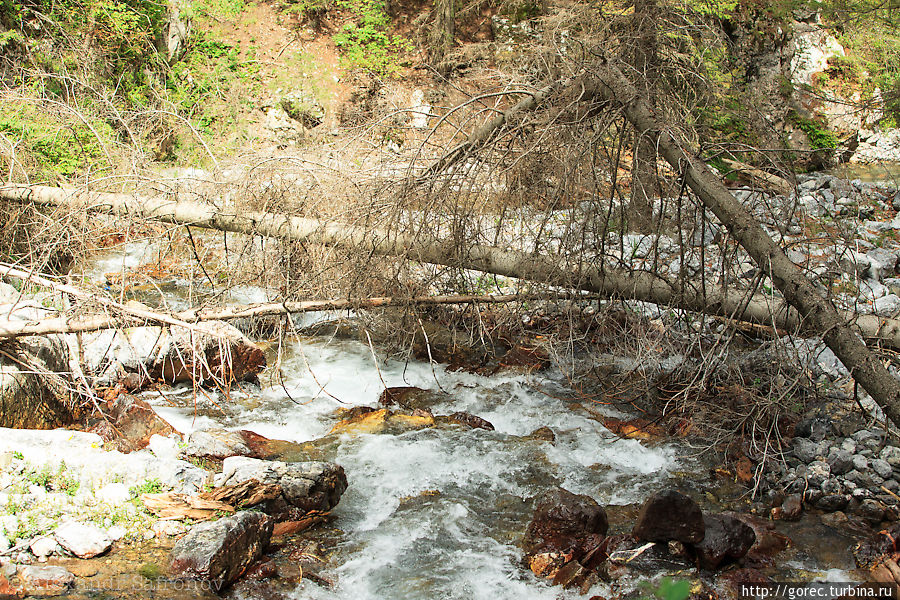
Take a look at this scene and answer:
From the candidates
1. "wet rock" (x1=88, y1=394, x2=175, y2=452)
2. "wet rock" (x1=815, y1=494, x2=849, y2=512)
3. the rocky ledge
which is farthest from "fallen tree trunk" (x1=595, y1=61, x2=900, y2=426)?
"wet rock" (x1=88, y1=394, x2=175, y2=452)

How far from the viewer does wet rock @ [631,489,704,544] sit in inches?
152

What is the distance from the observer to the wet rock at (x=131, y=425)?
4875 mm

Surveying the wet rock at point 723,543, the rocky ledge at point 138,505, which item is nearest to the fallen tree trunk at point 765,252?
the wet rock at point 723,543

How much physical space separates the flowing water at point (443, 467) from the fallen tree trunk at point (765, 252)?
1.04 meters

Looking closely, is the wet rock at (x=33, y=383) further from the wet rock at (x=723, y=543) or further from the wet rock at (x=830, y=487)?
the wet rock at (x=830, y=487)

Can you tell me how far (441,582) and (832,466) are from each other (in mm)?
2848

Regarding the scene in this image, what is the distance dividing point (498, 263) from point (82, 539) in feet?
10.5

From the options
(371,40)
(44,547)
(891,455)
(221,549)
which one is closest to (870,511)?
(891,455)

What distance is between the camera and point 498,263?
5250 mm

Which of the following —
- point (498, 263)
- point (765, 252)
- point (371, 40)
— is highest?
point (371, 40)

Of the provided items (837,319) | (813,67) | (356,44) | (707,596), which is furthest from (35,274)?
(813,67)

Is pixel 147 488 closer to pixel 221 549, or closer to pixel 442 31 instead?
pixel 221 549

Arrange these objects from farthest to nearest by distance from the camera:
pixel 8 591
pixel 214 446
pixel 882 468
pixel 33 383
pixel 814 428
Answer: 1. pixel 814 428
2. pixel 33 383
3. pixel 214 446
4. pixel 882 468
5. pixel 8 591

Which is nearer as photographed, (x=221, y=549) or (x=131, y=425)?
(x=221, y=549)
